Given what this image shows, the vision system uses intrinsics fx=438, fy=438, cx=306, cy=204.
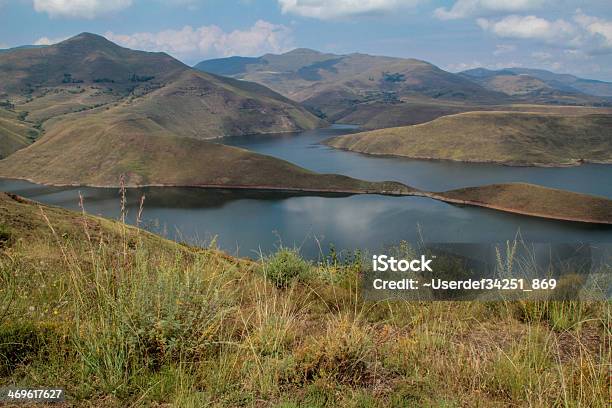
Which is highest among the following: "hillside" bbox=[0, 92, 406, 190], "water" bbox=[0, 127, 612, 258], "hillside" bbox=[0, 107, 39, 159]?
"hillside" bbox=[0, 107, 39, 159]

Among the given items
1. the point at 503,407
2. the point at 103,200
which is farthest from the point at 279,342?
the point at 103,200

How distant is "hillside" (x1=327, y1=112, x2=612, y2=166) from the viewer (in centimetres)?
14212

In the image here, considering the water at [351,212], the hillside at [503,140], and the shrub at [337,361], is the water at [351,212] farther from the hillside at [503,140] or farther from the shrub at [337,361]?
the shrub at [337,361]

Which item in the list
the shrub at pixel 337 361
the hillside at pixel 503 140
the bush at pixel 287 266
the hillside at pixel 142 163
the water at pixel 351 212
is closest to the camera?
the shrub at pixel 337 361

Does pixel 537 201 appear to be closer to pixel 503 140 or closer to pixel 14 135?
pixel 503 140

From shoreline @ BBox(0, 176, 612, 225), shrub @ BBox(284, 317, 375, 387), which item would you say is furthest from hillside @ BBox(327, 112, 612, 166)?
shrub @ BBox(284, 317, 375, 387)

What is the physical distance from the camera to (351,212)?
83.8 m

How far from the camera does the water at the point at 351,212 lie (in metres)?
64.9

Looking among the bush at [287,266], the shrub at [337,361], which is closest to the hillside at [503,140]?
the bush at [287,266]

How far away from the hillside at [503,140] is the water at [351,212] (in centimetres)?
1081

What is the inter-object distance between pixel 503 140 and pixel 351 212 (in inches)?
3629

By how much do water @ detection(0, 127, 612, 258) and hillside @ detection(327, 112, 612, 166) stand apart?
35.5ft

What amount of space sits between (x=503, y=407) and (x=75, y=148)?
14878cm

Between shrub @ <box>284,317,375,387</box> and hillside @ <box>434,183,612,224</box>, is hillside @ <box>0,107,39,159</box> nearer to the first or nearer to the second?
hillside @ <box>434,183,612,224</box>
